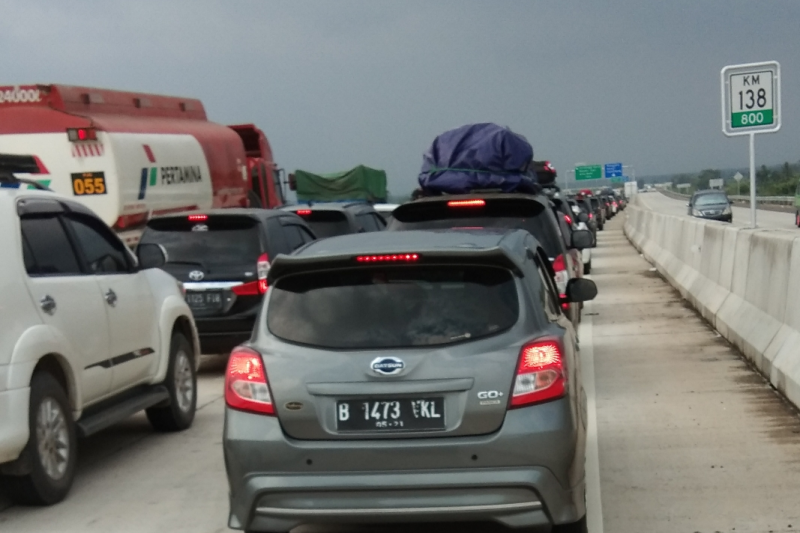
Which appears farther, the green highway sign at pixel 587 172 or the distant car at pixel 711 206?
the green highway sign at pixel 587 172

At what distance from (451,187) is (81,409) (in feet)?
27.7

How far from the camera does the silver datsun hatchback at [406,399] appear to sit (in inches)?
204

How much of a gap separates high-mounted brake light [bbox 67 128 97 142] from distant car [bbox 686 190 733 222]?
3792 centimetres

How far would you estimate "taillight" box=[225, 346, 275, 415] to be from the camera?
5.46 m

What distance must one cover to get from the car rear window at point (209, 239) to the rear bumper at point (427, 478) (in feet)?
25.1

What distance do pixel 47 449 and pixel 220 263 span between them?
5710 mm

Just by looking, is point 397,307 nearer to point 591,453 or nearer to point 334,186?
point 591,453

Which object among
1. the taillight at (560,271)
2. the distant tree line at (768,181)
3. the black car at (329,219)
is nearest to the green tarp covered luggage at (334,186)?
the black car at (329,219)

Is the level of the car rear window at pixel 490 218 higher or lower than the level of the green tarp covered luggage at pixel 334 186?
higher

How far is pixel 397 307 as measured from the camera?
5.54 metres

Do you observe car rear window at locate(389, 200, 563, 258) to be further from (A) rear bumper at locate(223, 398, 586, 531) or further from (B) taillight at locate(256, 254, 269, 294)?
(A) rear bumper at locate(223, 398, 586, 531)

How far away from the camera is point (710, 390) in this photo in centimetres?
1055

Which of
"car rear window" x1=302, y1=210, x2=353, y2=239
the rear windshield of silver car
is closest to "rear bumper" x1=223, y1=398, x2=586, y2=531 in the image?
the rear windshield of silver car

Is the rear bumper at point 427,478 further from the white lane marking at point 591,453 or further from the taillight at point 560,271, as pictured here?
the taillight at point 560,271
